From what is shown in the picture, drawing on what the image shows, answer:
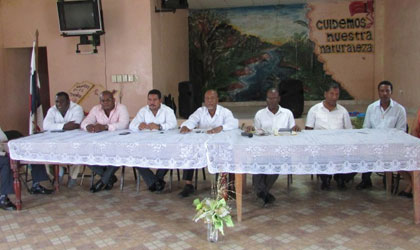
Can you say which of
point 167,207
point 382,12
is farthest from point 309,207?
point 382,12

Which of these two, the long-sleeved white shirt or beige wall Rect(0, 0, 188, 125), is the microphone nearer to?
the long-sleeved white shirt

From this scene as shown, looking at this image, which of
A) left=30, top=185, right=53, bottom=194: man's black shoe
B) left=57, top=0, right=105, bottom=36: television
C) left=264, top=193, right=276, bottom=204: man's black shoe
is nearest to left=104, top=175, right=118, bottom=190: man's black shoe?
left=30, top=185, right=53, bottom=194: man's black shoe

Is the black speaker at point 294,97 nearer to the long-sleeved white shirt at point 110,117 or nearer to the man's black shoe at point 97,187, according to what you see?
the long-sleeved white shirt at point 110,117

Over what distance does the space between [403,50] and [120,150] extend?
6.03m

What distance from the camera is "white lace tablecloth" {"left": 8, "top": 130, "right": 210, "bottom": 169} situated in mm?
3484

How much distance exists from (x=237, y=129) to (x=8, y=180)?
7.99 feet

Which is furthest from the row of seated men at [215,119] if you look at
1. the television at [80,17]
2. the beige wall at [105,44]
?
the beige wall at [105,44]

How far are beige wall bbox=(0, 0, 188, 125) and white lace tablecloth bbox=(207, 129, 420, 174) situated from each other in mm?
3396

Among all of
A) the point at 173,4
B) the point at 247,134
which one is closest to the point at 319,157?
the point at 247,134

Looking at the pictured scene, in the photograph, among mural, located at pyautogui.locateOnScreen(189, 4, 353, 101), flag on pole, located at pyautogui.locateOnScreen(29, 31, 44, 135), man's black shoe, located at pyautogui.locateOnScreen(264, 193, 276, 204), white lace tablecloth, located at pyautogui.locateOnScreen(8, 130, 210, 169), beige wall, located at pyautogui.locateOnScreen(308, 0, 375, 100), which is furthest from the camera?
mural, located at pyautogui.locateOnScreen(189, 4, 353, 101)

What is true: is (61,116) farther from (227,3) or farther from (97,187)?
(227,3)

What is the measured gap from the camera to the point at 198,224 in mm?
3461

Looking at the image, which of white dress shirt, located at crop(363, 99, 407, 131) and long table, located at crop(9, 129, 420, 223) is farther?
white dress shirt, located at crop(363, 99, 407, 131)

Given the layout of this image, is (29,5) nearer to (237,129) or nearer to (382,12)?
(237,129)
